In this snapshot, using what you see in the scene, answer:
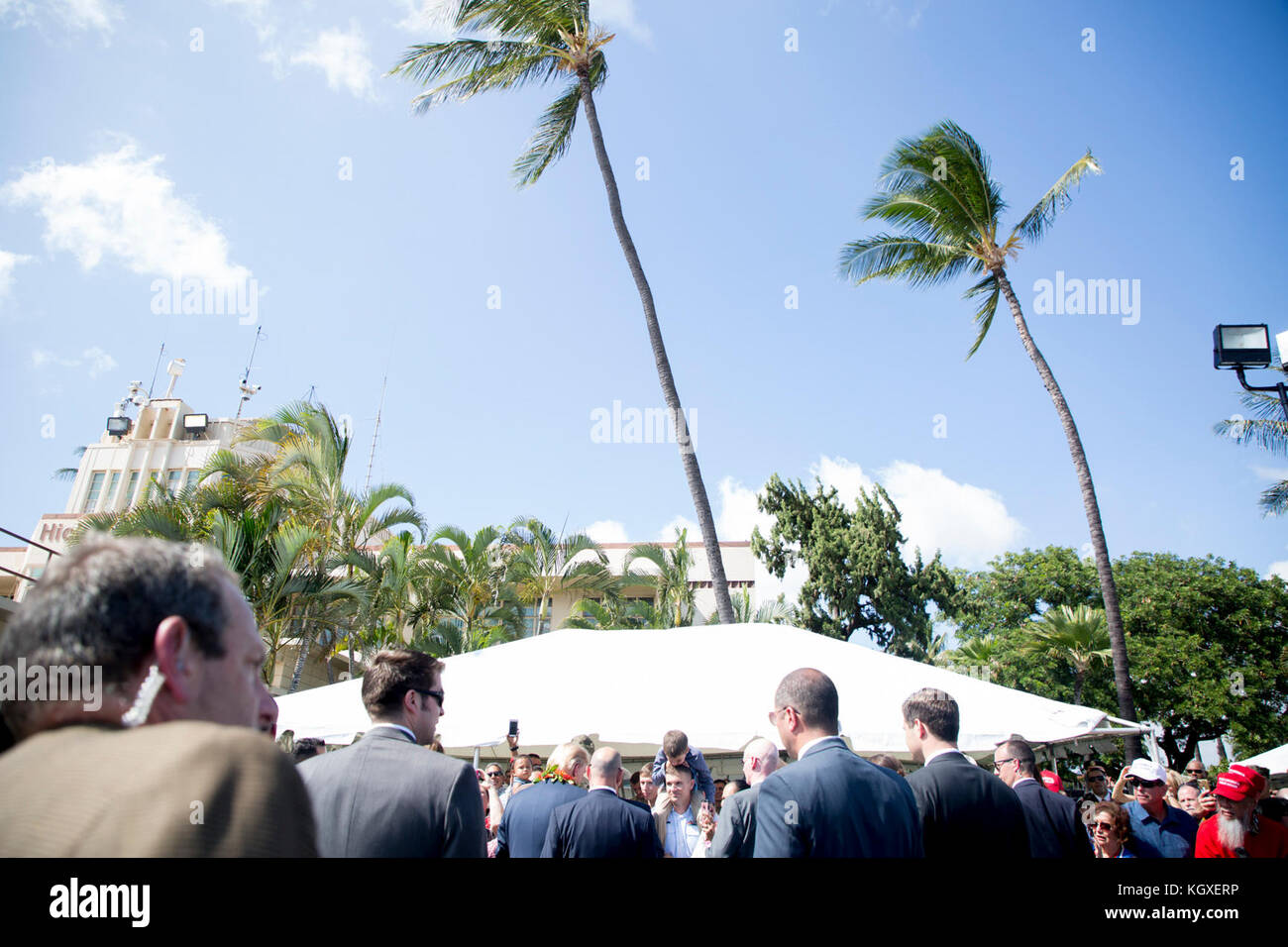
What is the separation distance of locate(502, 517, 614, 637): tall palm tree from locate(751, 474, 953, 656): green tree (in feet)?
27.3

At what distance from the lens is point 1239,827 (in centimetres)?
488

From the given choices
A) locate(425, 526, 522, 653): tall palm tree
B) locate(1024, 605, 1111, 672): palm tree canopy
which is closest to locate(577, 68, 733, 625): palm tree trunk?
locate(425, 526, 522, 653): tall palm tree

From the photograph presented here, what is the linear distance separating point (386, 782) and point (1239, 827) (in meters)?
5.50

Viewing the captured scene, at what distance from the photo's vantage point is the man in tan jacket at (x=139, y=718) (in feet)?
2.61

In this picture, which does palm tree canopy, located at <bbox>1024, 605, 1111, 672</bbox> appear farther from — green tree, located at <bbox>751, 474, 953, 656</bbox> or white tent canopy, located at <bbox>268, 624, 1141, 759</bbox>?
white tent canopy, located at <bbox>268, 624, 1141, 759</bbox>

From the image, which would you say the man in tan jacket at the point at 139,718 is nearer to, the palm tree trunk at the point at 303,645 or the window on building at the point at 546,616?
the palm tree trunk at the point at 303,645

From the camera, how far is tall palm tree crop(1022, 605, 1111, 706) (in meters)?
26.5

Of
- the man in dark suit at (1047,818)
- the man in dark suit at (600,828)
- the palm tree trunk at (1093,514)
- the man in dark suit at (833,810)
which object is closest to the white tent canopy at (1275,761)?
the palm tree trunk at (1093,514)

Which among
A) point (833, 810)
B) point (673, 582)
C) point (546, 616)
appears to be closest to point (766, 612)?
point (673, 582)

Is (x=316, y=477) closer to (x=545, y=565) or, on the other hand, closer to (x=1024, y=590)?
(x=545, y=565)

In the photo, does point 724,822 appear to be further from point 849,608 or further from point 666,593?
point 849,608
